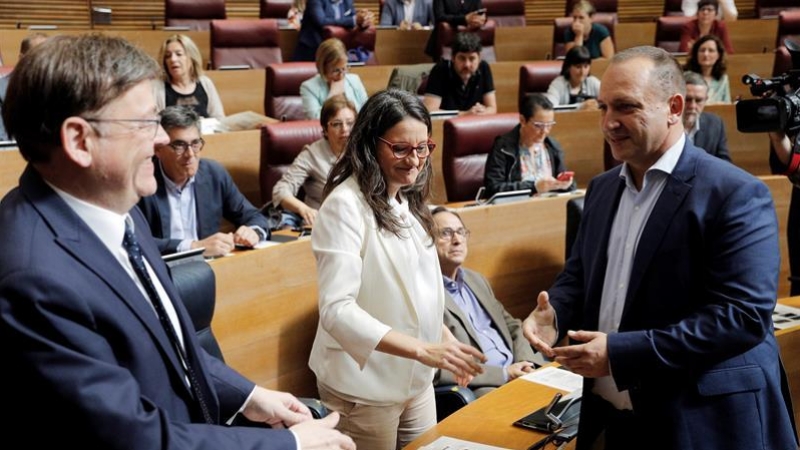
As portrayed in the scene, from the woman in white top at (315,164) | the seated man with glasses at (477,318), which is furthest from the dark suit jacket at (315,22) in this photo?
the seated man with glasses at (477,318)

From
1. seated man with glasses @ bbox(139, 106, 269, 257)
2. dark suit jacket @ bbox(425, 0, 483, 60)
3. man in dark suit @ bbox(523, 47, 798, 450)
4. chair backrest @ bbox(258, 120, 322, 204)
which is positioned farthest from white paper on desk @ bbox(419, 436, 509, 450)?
dark suit jacket @ bbox(425, 0, 483, 60)

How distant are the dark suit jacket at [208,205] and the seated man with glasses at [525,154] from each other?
3.59 feet

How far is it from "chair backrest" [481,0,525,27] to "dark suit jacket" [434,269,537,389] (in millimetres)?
4639

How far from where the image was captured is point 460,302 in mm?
2648

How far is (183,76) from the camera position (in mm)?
4422

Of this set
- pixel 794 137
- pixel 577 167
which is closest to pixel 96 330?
pixel 794 137

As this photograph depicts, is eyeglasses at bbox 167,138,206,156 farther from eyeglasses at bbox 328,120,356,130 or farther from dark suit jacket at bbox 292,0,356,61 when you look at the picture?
dark suit jacket at bbox 292,0,356,61

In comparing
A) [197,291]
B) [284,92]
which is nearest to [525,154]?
[284,92]

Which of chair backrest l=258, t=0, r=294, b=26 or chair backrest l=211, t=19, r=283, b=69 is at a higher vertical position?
chair backrest l=258, t=0, r=294, b=26

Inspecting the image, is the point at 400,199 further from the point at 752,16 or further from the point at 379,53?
the point at 752,16

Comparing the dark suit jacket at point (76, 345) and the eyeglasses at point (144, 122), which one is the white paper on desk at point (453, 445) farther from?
the eyeglasses at point (144, 122)

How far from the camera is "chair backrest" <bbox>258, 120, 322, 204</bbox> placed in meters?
3.67

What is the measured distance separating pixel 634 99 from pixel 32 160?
0.90 m

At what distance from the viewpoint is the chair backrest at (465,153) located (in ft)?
12.5
